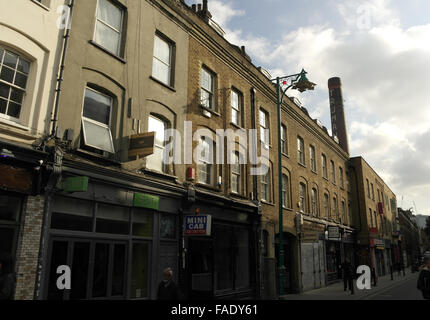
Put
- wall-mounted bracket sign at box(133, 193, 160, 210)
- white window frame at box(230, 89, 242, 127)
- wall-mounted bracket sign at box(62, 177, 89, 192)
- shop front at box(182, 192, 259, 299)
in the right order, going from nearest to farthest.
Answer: wall-mounted bracket sign at box(62, 177, 89, 192)
wall-mounted bracket sign at box(133, 193, 160, 210)
shop front at box(182, 192, 259, 299)
white window frame at box(230, 89, 242, 127)

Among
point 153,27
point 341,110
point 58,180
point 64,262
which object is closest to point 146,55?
point 153,27

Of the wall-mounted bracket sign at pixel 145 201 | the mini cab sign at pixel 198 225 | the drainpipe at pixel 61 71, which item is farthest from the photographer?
the mini cab sign at pixel 198 225

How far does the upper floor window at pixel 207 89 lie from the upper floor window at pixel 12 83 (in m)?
7.62

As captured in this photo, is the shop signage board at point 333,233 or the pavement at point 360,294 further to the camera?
the shop signage board at point 333,233

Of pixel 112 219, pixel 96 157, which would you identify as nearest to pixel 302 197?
pixel 112 219

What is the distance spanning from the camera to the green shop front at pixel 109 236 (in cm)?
845

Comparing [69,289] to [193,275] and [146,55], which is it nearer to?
[193,275]

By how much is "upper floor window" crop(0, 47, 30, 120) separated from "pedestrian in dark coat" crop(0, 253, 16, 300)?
3.74 meters

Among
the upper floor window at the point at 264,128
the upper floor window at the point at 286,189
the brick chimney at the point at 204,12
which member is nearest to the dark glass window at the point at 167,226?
the upper floor window at the point at 264,128

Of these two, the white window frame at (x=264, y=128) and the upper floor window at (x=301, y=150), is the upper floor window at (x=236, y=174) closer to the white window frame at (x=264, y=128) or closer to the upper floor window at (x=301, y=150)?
the white window frame at (x=264, y=128)

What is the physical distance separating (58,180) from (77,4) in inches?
202

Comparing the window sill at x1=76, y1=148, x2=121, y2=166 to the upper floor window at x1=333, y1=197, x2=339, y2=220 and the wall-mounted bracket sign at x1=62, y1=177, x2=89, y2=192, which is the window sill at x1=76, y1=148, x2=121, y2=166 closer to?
the wall-mounted bracket sign at x1=62, y1=177, x2=89, y2=192

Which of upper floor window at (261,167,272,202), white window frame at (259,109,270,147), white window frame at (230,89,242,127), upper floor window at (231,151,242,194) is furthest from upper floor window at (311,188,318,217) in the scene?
white window frame at (230,89,242,127)

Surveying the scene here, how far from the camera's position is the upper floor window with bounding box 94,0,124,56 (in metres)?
10.7
